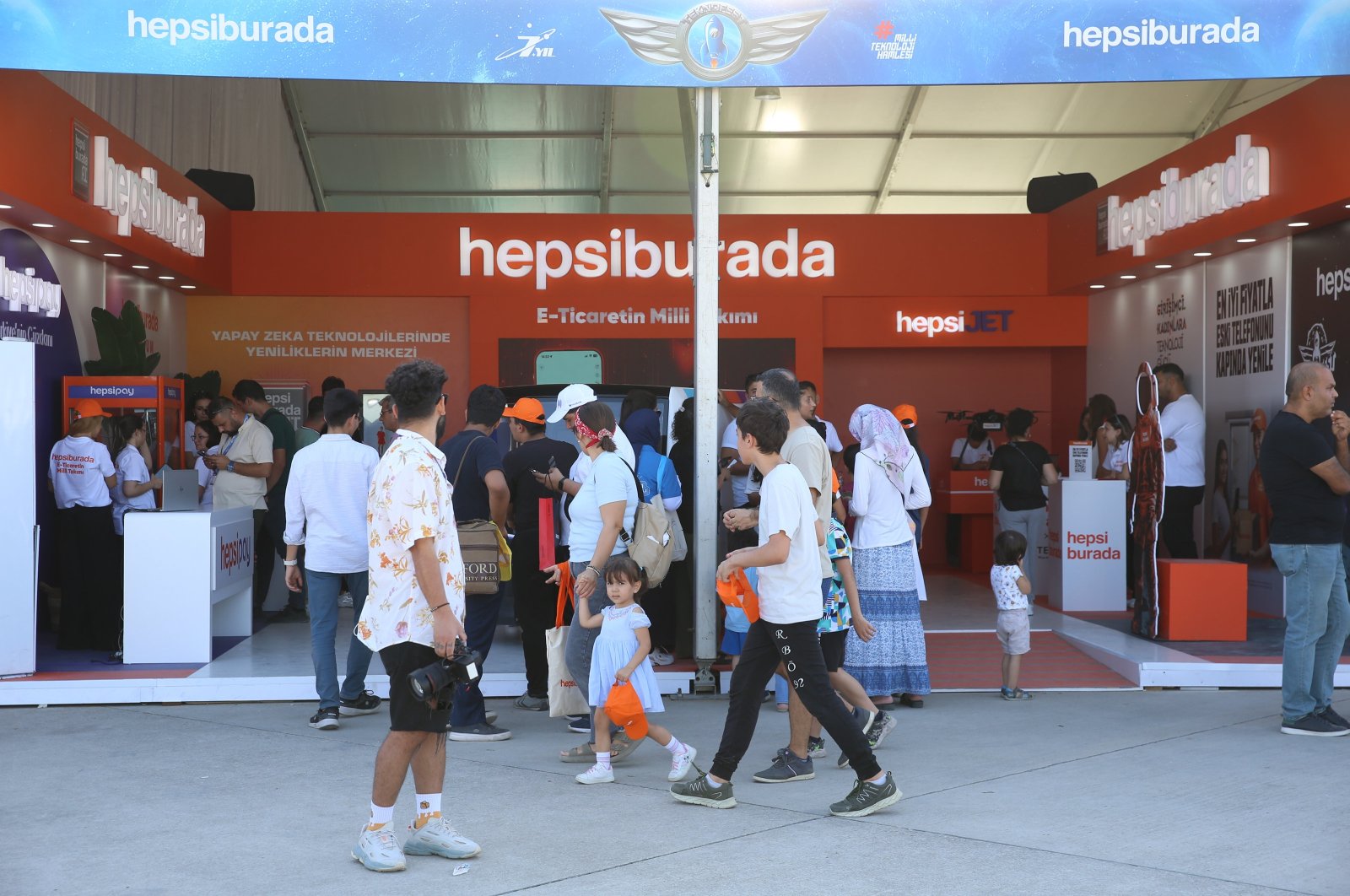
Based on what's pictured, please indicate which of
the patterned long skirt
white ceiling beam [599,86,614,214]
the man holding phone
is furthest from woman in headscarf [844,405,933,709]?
white ceiling beam [599,86,614,214]

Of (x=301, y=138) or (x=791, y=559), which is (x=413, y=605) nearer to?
(x=791, y=559)

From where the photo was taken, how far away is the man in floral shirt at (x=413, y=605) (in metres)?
4.04

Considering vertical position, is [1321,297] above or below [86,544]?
above

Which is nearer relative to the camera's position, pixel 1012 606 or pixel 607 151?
pixel 1012 606

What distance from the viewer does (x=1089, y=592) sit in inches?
382

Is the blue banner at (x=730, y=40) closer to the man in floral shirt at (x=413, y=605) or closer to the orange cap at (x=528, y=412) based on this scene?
the orange cap at (x=528, y=412)

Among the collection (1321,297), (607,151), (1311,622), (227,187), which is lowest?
(1311,622)

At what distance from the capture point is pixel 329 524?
628cm

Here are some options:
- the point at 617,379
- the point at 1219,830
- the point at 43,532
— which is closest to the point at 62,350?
the point at 43,532

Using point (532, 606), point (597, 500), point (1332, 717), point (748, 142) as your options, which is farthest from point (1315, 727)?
point (748, 142)

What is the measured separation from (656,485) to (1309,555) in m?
3.03

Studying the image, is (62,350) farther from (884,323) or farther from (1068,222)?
(1068,222)

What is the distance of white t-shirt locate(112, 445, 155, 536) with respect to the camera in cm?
830

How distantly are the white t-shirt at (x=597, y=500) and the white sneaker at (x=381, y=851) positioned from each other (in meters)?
1.76
